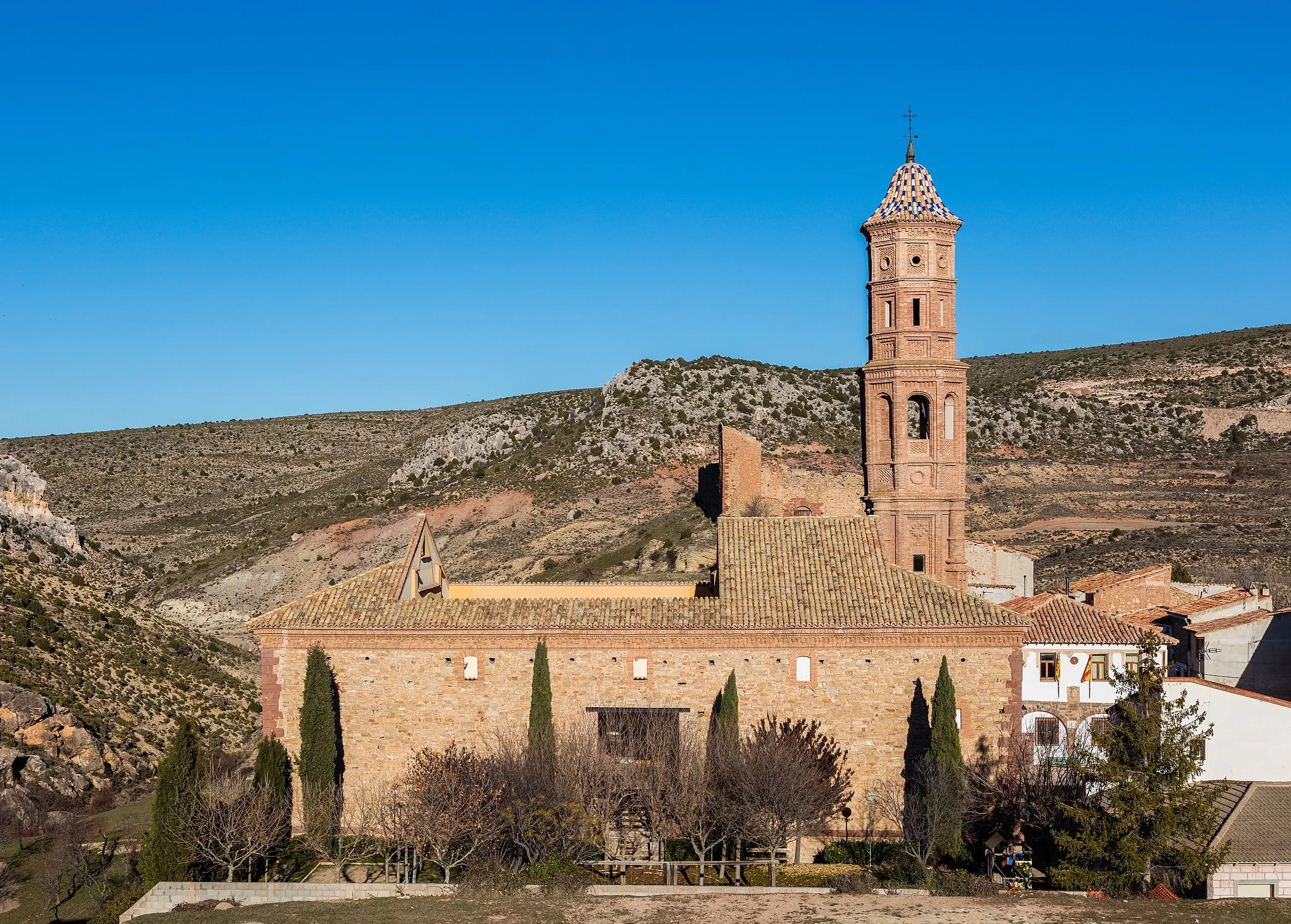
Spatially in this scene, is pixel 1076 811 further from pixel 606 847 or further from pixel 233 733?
pixel 233 733

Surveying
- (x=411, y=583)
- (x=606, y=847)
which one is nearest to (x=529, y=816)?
(x=606, y=847)

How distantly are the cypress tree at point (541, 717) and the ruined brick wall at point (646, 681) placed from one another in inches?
18.5

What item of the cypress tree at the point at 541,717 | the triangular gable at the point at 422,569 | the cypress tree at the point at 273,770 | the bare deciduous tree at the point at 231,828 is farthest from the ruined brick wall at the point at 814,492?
the bare deciduous tree at the point at 231,828

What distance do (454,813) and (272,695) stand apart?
5.29 meters

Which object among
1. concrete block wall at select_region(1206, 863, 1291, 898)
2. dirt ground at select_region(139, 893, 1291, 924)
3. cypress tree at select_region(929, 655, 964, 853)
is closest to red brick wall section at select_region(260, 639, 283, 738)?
dirt ground at select_region(139, 893, 1291, 924)

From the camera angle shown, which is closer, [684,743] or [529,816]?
[529,816]

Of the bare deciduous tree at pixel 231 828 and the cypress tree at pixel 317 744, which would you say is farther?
the cypress tree at pixel 317 744

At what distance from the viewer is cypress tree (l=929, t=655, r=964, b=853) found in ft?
76.6

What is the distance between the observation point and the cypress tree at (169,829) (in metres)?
22.8

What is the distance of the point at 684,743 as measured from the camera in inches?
976

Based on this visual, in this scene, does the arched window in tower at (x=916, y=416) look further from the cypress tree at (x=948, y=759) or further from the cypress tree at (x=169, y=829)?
the cypress tree at (x=169, y=829)

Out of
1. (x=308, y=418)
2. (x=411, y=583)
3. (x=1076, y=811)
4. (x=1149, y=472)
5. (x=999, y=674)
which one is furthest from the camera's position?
(x=308, y=418)

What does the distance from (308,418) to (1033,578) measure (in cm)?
7979

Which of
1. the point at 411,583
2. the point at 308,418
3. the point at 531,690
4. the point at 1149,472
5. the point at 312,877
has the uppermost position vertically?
the point at 308,418
